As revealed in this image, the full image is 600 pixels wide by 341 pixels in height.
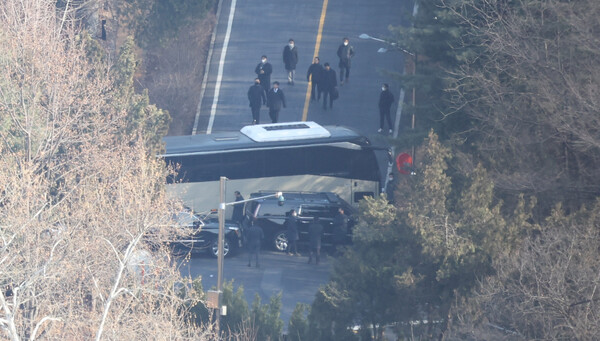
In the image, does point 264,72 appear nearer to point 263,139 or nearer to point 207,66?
point 263,139

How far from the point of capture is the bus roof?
26922mm

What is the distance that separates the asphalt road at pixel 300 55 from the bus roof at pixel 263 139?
3.17 m

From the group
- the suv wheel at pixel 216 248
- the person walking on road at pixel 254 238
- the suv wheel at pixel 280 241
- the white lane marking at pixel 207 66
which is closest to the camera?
the person walking on road at pixel 254 238

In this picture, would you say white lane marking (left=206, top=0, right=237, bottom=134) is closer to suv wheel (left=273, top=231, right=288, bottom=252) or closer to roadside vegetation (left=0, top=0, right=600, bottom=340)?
suv wheel (left=273, top=231, right=288, bottom=252)

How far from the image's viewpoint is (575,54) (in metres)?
19.3

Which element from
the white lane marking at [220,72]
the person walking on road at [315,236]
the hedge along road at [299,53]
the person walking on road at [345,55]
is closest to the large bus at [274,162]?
the person walking on road at [315,236]

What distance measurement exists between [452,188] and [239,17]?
21.4 meters

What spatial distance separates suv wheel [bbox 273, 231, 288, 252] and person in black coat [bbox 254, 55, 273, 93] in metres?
6.76

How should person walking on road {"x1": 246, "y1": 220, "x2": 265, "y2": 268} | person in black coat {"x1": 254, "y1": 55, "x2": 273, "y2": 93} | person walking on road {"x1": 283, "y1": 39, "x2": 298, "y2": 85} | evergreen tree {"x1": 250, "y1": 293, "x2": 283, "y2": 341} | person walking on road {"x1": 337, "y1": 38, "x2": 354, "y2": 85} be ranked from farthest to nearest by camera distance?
person walking on road {"x1": 283, "y1": 39, "x2": 298, "y2": 85} < person walking on road {"x1": 337, "y1": 38, "x2": 354, "y2": 85} < person in black coat {"x1": 254, "y1": 55, "x2": 273, "y2": 93} < person walking on road {"x1": 246, "y1": 220, "x2": 265, "y2": 268} < evergreen tree {"x1": 250, "y1": 293, "x2": 283, "y2": 341}

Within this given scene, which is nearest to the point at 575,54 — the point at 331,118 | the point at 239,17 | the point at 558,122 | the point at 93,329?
the point at 558,122

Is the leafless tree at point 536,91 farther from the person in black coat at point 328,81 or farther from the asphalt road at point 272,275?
the person in black coat at point 328,81

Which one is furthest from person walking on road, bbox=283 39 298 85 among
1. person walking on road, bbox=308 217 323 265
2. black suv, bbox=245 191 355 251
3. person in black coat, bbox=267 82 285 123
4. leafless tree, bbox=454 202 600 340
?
leafless tree, bbox=454 202 600 340

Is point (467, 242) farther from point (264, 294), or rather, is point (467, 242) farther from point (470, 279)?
point (264, 294)

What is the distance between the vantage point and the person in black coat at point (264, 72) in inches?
1206
